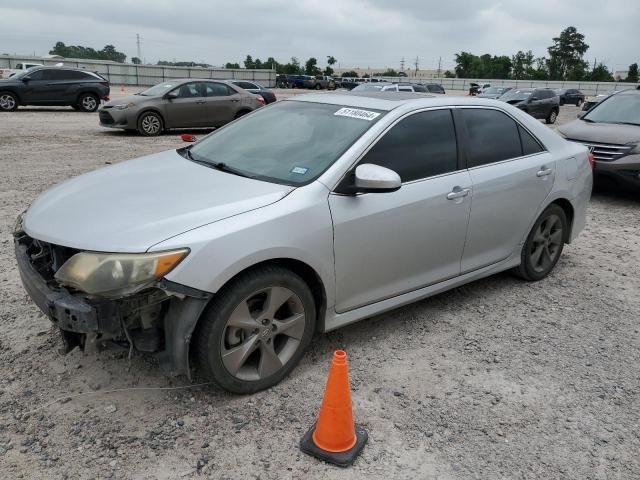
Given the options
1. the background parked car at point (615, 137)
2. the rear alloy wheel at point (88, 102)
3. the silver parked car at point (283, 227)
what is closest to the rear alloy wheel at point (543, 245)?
the silver parked car at point (283, 227)

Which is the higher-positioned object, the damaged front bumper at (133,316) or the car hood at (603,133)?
the car hood at (603,133)

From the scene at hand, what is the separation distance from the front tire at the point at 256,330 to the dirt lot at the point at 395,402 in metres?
0.15

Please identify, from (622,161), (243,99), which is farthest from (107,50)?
(622,161)

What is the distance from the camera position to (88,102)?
→ 18906 mm

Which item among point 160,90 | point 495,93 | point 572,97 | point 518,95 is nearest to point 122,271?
point 160,90

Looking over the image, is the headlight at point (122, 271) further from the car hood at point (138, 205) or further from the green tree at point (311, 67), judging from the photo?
the green tree at point (311, 67)

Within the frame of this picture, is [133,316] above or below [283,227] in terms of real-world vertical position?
below

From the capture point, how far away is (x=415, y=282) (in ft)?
12.3

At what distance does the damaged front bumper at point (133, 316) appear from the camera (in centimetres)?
262

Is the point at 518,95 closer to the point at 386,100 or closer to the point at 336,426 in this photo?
the point at 386,100

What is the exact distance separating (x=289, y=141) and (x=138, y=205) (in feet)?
3.75

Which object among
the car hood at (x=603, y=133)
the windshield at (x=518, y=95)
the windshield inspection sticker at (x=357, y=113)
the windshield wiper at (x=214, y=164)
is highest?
the windshield inspection sticker at (x=357, y=113)

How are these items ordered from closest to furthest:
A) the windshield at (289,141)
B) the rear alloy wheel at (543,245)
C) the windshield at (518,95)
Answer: the windshield at (289,141), the rear alloy wheel at (543,245), the windshield at (518,95)

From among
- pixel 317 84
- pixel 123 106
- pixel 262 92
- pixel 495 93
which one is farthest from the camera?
pixel 317 84
